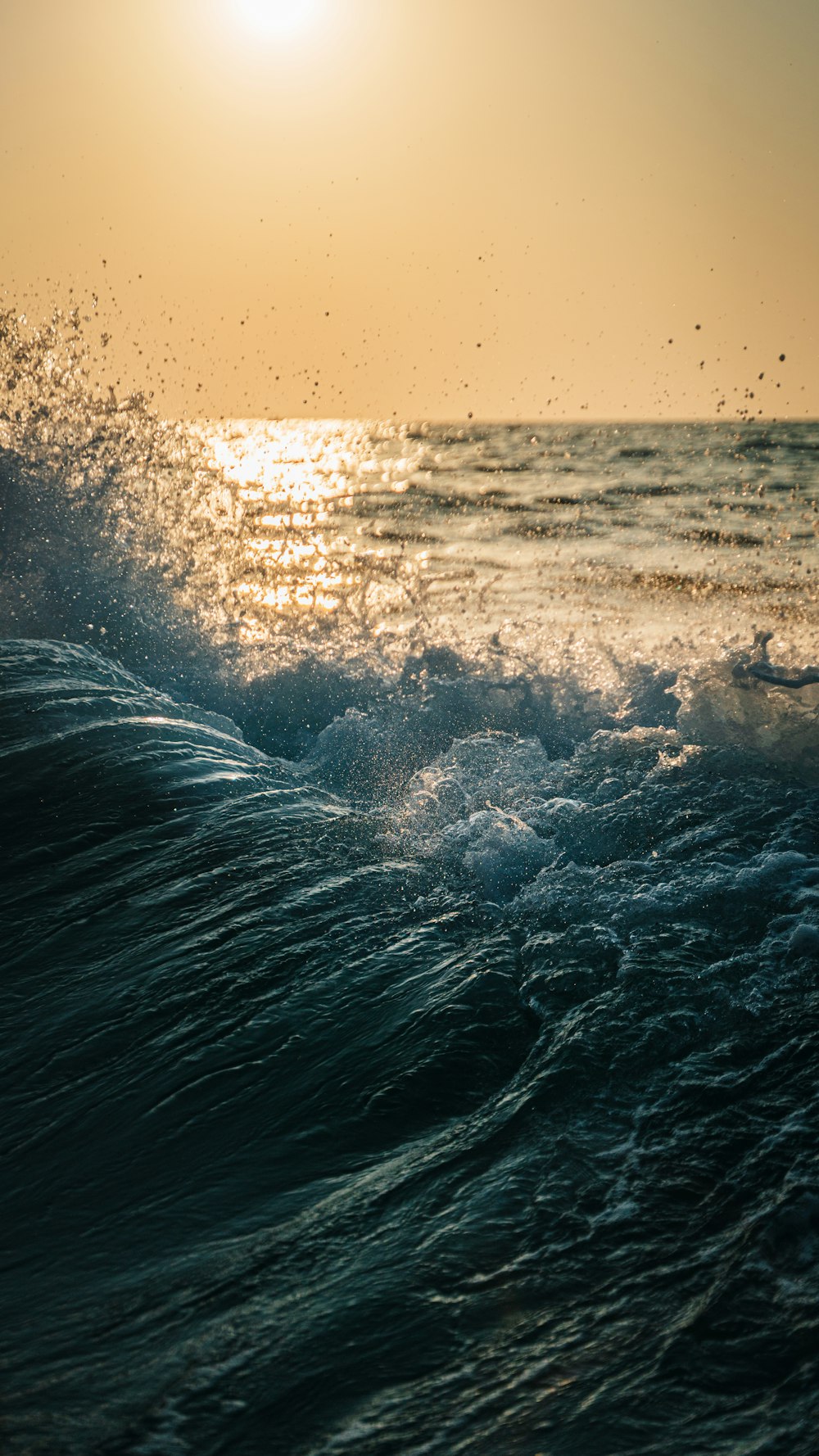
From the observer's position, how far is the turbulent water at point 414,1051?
2.48 meters

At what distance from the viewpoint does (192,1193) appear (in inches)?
123

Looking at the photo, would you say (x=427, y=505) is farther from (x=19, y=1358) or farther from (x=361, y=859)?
(x=19, y=1358)

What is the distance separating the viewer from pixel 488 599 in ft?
45.9

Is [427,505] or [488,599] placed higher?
[427,505]

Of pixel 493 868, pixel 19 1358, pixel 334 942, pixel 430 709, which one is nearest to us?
pixel 19 1358

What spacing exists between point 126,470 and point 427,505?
14.4m

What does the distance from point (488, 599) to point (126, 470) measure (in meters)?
4.83

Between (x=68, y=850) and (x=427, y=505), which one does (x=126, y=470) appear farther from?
(x=427, y=505)

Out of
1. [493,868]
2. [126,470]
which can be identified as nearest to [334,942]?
[493,868]

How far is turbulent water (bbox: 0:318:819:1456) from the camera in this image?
8.14 feet

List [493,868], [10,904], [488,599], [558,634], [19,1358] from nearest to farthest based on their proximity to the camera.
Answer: [19,1358] → [10,904] → [493,868] → [558,634] → [488,599]

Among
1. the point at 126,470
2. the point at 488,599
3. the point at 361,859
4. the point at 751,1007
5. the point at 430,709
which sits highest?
the point at 126,470

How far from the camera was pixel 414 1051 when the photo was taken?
3844 mm

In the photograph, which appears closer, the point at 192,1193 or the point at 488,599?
the point at 192,1193
